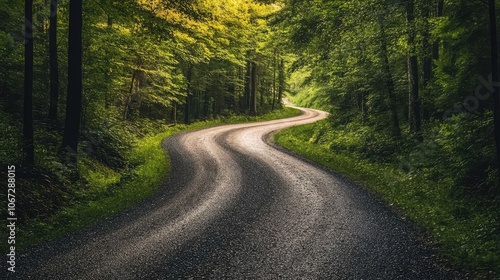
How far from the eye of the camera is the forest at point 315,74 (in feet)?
28.9

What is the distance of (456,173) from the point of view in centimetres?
1012

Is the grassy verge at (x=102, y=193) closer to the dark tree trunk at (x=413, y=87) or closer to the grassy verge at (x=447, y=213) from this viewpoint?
the grassy verge at (x=447, y=213)

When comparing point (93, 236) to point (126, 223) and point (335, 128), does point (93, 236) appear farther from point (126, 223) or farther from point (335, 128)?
point (335, 128)

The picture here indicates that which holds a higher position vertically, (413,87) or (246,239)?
(413,87)

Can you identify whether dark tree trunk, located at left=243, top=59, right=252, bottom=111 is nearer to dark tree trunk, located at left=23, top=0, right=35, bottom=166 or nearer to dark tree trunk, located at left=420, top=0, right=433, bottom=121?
dark tree trunk, located at left=420, top=0, right=433, bottom=121

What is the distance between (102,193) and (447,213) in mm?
10226

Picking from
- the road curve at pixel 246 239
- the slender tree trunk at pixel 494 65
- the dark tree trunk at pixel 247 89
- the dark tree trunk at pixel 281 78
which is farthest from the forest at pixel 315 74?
the dark tree trunk at pixel 281 78

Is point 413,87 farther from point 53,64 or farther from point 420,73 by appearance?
point 53,64

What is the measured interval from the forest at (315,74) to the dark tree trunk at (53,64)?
0.14 feet

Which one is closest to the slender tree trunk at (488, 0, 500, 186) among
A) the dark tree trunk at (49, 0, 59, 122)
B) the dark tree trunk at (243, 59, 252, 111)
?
the dark tree trunk at (49, 0, 59, 122)

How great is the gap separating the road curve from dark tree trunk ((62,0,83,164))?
3.74 m

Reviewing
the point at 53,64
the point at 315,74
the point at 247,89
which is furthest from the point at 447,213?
the point at 247,89

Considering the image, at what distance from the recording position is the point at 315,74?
23.4 m

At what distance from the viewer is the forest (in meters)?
8.81
